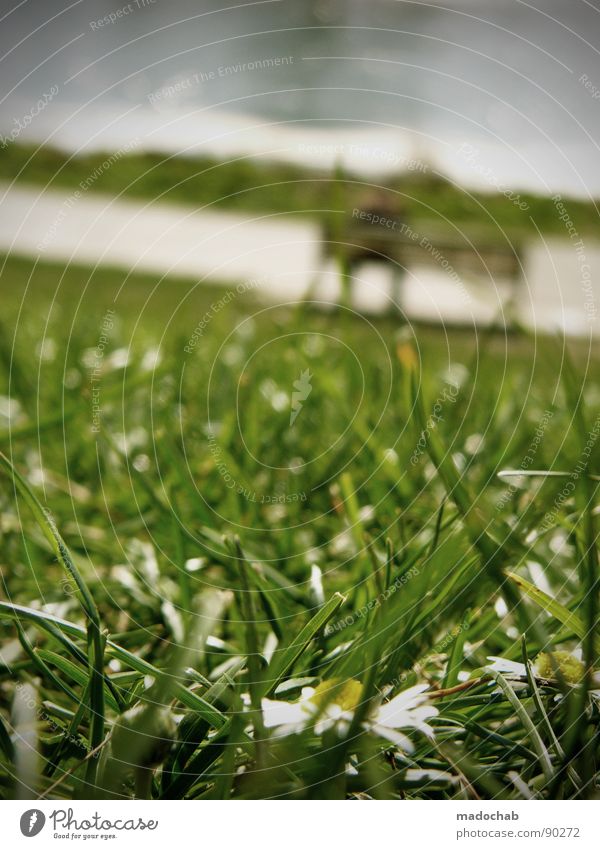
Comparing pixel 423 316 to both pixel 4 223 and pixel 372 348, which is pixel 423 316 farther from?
pixel 4 223

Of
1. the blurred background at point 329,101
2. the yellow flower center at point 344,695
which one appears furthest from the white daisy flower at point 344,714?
the blurred background at point 329,101

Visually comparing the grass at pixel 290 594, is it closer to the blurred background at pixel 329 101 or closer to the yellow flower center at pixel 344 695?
the yellow flower center at pixel 344 695

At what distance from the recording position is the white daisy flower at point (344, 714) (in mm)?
240

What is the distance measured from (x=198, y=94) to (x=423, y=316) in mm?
463

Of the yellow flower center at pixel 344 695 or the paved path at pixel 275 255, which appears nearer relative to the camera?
the yellow flower center at pixel 344 695

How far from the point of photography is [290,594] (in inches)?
14.0

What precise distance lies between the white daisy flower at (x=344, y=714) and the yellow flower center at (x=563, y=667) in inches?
1.8

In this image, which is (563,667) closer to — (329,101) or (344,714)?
(344,714)

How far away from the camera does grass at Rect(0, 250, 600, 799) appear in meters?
0.24

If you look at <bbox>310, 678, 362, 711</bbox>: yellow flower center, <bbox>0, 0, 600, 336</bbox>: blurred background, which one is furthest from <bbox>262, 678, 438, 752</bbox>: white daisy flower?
<bbox>0, 0, 600, 336</bbox>: blurred background
